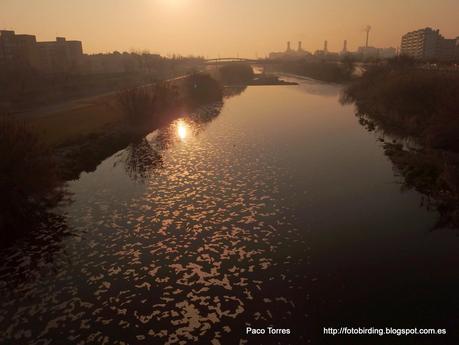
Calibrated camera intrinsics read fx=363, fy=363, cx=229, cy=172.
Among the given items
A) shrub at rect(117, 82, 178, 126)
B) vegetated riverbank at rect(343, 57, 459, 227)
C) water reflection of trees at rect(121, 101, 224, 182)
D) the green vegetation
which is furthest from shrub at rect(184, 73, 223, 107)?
the green vegetation

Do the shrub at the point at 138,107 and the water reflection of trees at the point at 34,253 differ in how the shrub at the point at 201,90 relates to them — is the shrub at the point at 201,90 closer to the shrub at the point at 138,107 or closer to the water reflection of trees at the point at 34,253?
the shrub at the point at 138,107

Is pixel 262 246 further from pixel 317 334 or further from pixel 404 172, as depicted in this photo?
pixel 404 172

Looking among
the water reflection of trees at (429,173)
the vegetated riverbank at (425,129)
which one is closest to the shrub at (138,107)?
the vegetated riverbank at (425,129)

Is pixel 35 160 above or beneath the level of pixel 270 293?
above

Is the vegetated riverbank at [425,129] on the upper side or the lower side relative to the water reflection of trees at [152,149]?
upper

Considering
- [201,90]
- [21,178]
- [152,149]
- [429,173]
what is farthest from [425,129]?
[201,90]

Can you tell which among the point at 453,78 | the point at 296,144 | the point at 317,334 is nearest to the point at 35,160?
the point at 317,334
